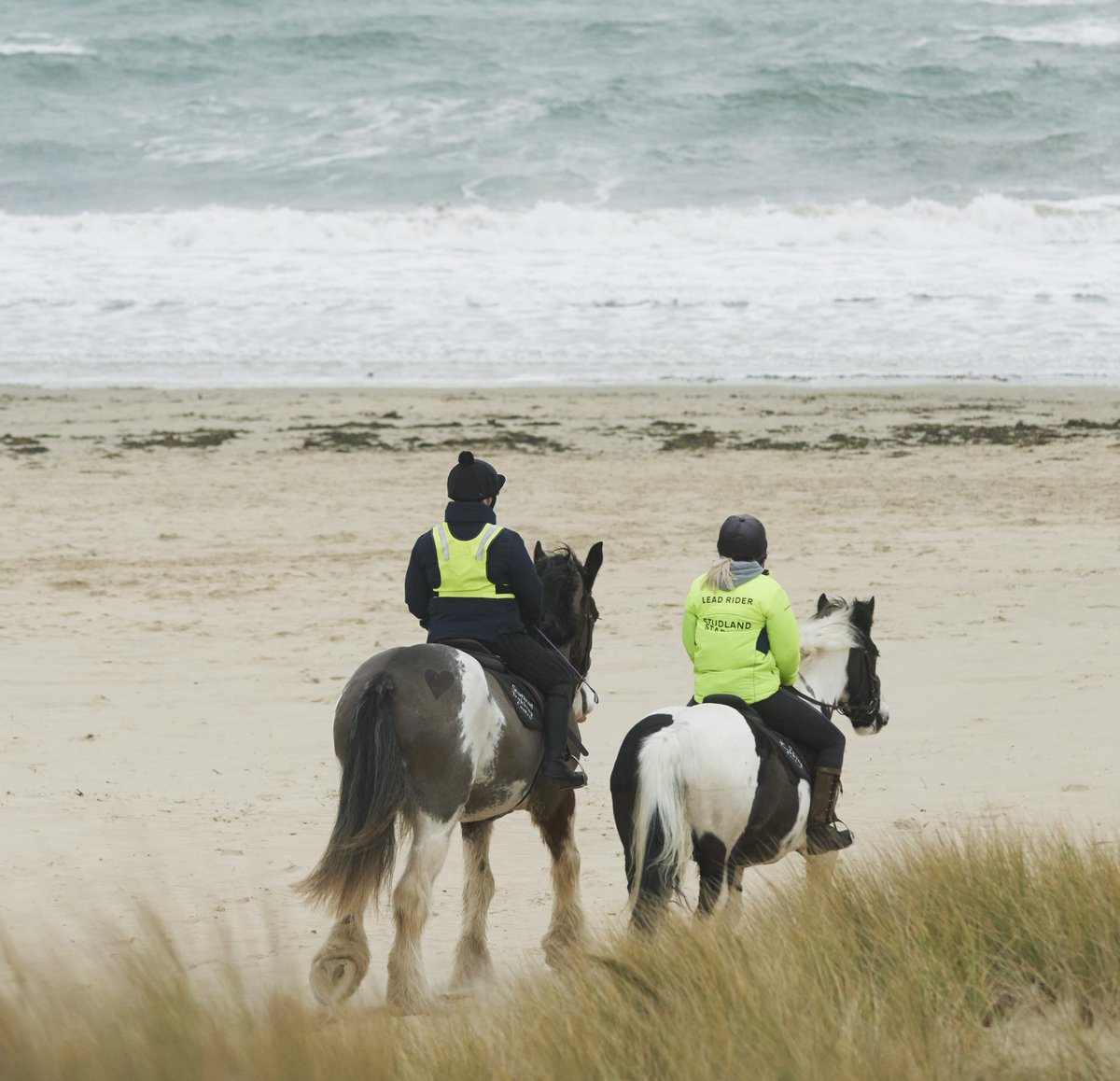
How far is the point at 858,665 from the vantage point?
22.1ft

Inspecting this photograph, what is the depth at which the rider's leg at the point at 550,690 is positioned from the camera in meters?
6.41

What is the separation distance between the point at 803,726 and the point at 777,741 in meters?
0.16

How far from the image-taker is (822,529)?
15.0 meters

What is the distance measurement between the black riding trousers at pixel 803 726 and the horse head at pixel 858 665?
1.92 ft

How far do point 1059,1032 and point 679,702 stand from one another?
231 inches

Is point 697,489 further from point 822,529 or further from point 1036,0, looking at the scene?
point 1036,0

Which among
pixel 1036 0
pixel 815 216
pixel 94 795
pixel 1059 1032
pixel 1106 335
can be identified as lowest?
pixel 94 795

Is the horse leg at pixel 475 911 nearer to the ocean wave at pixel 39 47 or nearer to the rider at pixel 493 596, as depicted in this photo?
the rider at pixel 493 596

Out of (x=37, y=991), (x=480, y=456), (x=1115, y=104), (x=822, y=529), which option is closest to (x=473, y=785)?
(x=37, y=991)

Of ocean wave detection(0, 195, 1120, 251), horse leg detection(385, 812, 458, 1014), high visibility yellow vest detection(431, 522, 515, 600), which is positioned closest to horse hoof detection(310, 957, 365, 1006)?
horse leg detection(385, 812, 458, 1014)

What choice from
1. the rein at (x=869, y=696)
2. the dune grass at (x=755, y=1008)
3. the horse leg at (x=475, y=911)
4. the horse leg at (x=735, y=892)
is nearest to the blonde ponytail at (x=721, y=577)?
the rein at (x=869, y=696)

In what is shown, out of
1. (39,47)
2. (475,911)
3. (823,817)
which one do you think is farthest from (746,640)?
(39,47)

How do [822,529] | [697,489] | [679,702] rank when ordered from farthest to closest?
[697,489], [822,529], [679,702]

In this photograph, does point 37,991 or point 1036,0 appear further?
point 1036,0
